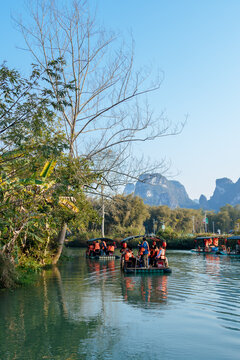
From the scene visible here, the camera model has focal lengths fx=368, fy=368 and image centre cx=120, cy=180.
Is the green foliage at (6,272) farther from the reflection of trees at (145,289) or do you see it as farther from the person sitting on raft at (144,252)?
the person sitting on raft at (144,252)

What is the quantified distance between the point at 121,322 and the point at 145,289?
6183mm

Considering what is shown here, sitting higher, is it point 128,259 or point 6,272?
point 128,259

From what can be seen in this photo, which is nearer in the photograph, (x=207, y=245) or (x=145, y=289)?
(x=145, y=289)

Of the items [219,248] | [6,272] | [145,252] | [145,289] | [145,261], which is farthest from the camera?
[219,248]

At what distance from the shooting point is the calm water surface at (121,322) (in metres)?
7.62

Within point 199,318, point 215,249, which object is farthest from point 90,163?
point 215,249

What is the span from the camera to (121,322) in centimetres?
991

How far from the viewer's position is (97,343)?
8.10 m

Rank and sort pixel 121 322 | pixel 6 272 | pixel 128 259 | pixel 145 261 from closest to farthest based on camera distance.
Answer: pixel 121 322 < pixel 6 272 < pixel 145 261 < pixel 128 259

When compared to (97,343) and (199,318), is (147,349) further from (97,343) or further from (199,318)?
(199,318)

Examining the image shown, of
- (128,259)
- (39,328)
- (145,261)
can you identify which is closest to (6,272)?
(39,328)

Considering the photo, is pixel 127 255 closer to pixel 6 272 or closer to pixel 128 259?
pixel 128 259

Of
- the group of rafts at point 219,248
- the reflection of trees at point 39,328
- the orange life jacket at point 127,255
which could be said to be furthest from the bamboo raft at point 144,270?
the group of rafts at point 219,248

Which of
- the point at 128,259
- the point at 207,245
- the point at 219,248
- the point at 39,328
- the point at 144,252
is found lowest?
the point at 39,328
